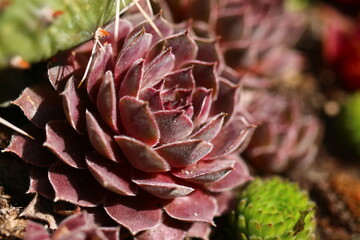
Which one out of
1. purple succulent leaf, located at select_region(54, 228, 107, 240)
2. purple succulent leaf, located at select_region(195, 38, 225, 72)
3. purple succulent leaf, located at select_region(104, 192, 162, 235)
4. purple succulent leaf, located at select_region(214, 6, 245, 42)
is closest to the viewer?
purple succulent leaf, located at select_region(54, 228, 107, 240)

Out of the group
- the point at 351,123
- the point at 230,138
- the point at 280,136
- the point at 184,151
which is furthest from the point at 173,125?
the point at 351,123

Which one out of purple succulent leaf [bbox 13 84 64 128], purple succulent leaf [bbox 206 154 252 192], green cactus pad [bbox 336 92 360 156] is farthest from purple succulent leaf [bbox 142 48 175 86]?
green cactus pad [bbox 336 92 360 156]

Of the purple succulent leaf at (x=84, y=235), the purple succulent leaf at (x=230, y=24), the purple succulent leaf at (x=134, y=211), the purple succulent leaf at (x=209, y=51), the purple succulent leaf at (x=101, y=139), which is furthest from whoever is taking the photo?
the purple succulent leaf at (x=230, y=24)

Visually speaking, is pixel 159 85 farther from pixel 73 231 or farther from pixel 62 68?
pixel 73 231

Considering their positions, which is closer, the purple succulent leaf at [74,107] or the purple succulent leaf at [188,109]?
the purple succulent leaf at [74,107]

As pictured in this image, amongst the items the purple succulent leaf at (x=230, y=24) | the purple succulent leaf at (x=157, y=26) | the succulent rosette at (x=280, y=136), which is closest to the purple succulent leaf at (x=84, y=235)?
the purple succulent leaf at (x=157, y=26)

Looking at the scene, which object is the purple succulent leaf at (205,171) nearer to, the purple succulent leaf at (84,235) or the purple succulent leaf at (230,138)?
the purple succulent leaf at (230,138)

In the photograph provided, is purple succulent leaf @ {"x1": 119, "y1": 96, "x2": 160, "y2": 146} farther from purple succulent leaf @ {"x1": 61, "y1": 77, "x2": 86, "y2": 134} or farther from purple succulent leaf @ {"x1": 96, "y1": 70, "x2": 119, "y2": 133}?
purple succulent leaf @ {"x1": 61, "y1": 77, "x2": 86, "y2": 134}

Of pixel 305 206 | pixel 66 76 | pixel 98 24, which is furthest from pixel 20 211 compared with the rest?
pixel 305 206
